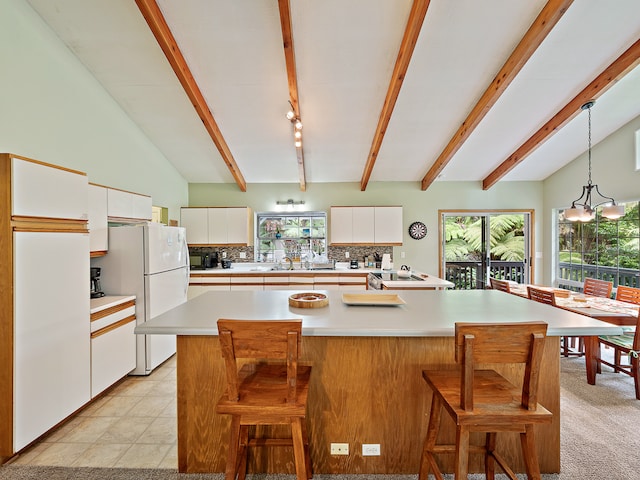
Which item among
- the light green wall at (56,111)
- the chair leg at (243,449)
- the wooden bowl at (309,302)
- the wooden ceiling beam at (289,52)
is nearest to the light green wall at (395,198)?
the light green wall at (56,111)

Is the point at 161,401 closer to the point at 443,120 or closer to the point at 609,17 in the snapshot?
the point at 443,120

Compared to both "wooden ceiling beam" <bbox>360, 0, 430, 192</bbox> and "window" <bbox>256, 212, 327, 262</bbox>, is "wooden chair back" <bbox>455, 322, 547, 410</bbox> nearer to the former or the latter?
"wooden ceiling beam" <bbox>360, 0, 430, 192</bbox>

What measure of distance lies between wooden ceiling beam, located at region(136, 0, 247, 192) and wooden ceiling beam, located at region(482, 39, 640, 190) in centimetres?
440

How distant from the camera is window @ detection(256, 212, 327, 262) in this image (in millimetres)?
5941

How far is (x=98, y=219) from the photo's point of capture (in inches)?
122

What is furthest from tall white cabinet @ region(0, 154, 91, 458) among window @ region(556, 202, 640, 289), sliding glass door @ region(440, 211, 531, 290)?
window @ region(556, 202, 640, 289)

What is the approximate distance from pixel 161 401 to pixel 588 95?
5398 millimetres

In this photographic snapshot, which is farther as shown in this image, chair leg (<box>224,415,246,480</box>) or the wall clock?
the wall clock

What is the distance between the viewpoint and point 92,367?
253 centimetres

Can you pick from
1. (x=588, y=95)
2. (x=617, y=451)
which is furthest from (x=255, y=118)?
(x=617, y=451)

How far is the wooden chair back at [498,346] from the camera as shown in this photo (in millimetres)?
1255

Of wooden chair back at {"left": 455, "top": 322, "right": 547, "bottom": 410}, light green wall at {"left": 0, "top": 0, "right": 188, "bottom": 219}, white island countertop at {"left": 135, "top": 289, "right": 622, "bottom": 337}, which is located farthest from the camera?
light green wall at {"left": 0, "top": 0, "right": 188, "bottom": 219}

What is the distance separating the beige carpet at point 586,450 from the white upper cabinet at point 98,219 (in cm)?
179

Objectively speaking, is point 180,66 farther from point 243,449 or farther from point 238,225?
point 243,449
